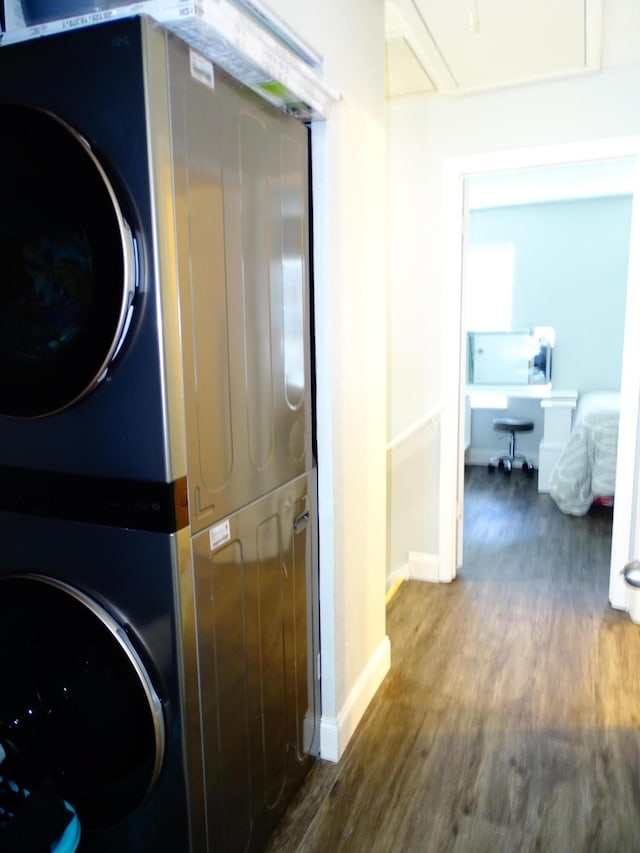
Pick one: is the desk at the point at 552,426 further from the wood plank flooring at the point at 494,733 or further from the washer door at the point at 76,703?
the washer door at the point at 76,703

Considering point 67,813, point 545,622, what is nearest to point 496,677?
point 545,622

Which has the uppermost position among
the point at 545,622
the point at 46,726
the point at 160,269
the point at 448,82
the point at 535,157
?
the point at 448,82

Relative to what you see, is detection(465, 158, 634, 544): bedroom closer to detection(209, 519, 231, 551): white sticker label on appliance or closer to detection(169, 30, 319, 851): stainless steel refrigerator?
detection(169, 30, 319, 851): stainless steel refrigerator

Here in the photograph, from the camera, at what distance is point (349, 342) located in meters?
1.88

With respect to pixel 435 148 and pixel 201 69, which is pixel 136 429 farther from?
pixel 435 148

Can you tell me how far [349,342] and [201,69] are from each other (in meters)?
0.89

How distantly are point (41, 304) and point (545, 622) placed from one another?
258cm

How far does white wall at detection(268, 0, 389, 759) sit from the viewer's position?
67.3 inches

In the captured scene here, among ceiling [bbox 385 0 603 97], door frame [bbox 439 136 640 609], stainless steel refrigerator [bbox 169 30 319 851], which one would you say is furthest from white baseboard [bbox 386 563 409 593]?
ceiling [bbox 385 0 603 97]

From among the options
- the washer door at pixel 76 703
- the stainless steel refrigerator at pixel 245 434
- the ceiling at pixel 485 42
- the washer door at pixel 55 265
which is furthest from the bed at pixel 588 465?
the washer door at pixel 55 265

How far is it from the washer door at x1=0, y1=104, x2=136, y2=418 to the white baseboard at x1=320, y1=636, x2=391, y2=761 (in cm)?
135

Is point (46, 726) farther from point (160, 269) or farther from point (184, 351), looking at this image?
point (160, 269)

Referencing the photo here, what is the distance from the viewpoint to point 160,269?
1.07 m

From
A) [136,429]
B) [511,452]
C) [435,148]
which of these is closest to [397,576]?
[435,148]
